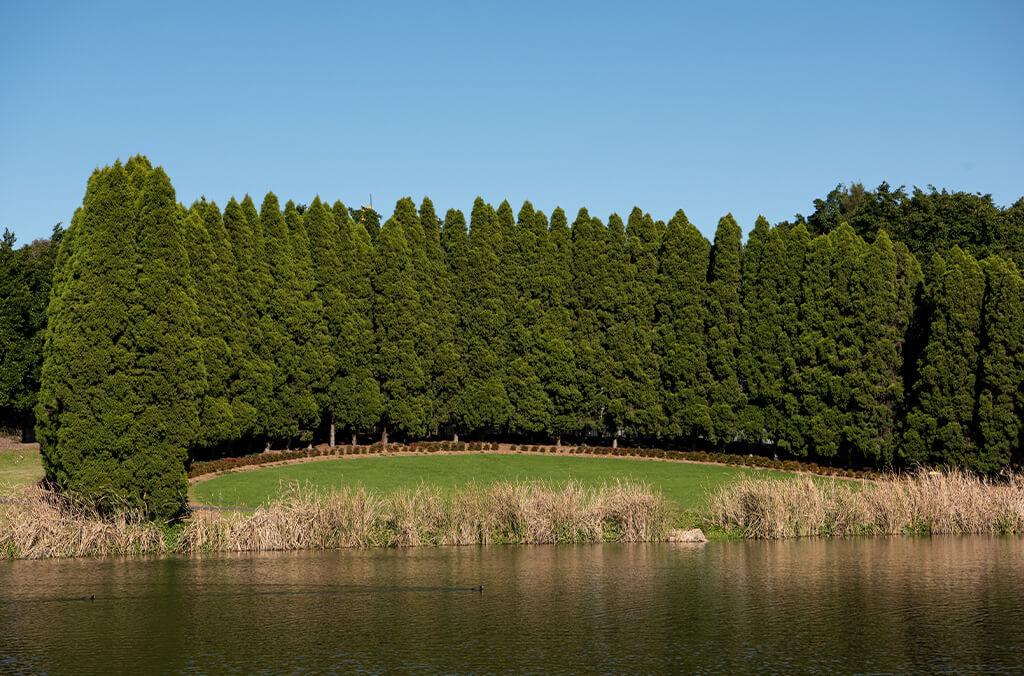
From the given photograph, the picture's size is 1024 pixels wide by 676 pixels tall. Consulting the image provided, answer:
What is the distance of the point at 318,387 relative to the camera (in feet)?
149

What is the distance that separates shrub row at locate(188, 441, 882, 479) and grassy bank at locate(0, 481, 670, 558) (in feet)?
44.3

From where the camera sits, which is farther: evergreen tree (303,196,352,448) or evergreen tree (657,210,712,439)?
evergreen tree (657,210,712,439)

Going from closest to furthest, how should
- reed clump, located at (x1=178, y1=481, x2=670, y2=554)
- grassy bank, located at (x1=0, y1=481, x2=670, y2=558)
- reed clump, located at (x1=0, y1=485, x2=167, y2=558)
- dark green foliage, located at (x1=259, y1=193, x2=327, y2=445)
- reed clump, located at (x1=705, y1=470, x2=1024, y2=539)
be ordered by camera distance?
1. reed clump, located at (x1=0, y1=485, x2=167, y2=558)
2. grassy bank, located at (x1=0, y1=481, x2=670, y2=558)
3. reed clump, located at (x1=178, y1=481, x2=670, y2=554)
4. reed clump, located at (x1=705, y1=470, x2=1024, y2=539)
5. dark green foliage, located at (x1=259, y1=193, x2=327, y2=445)

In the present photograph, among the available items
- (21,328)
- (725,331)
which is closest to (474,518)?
(725,331)

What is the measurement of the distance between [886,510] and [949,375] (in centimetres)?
1525

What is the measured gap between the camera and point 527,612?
17.4 meters

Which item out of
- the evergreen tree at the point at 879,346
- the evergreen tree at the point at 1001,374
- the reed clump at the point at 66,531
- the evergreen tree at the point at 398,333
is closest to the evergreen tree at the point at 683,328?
the evergreen tree at the point at 879,346

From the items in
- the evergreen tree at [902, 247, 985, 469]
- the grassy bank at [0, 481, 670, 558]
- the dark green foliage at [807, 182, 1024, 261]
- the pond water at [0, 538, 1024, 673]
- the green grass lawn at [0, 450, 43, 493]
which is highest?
the dark green foliage at [807, 182, 1024, 261]

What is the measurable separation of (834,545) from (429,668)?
15.4 metres

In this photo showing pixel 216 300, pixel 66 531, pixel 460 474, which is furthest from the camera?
pixel 216 300

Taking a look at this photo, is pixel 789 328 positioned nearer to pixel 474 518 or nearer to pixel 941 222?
pixel 941 222

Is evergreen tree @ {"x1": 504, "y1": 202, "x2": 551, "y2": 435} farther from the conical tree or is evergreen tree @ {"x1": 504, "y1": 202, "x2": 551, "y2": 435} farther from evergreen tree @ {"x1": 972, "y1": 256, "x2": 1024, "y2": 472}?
evergreen tree @ {"x1": 972, "y1": 256, "x2": 1024, "y2": 472}

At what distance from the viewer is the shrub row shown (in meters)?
42.1

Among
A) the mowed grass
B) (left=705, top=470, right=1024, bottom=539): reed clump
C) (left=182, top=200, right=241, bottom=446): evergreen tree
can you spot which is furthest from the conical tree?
(left=705, top=470, right=1024, bottom=539): reed clump
